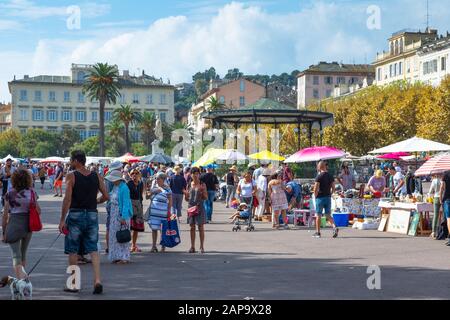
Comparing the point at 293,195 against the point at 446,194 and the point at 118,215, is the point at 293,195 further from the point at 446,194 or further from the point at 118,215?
the point at 118,215

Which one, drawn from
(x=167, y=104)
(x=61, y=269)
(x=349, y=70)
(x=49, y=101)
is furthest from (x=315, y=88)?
(x=61, y=269)

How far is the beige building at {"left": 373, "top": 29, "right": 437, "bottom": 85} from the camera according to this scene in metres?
92.4

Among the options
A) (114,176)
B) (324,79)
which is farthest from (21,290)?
(324,79)

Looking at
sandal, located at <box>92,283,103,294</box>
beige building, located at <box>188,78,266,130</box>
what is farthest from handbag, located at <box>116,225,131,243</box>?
beige building, located at <box>188,78,266,130</box>

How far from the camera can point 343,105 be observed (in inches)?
3184

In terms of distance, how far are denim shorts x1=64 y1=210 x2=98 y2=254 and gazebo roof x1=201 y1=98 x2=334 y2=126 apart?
2030 cm

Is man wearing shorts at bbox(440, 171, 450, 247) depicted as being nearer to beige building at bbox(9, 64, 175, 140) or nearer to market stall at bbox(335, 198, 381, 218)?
market stall at bbox(335, 198, 381, 218)

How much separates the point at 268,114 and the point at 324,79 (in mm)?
103057

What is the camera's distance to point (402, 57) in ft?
315

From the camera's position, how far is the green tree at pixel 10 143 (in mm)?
125875

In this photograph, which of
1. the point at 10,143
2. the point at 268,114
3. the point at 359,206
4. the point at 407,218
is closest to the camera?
the point at 407,218

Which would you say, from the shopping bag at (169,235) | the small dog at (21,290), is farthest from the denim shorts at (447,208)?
the small dog at (21,290)

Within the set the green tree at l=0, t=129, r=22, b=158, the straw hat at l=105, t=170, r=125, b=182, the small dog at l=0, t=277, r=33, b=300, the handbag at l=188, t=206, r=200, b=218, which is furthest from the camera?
the green tree at l=0, t=129, r=22, b=158
